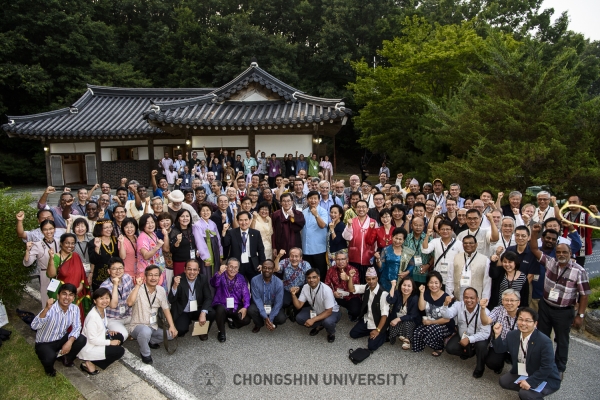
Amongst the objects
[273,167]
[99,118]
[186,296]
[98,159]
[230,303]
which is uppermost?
[99,118]

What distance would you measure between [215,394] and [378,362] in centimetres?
201

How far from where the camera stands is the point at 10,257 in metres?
5.79

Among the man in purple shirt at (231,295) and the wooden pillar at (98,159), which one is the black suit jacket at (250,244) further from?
the wooden pillar at (98,159)

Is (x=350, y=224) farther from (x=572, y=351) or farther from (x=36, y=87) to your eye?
(x=36, y=87)

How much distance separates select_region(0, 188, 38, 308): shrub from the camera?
574 centimetres

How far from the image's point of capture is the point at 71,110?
18.1m

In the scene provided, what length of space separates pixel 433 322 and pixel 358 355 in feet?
3.58

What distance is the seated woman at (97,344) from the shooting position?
4.73 metres

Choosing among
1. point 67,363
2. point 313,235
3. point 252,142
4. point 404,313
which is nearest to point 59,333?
point 67,363

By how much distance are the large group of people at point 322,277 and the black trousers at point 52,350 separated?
1 centimetres

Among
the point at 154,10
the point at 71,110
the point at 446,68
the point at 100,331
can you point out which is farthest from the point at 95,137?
the point at 154,10

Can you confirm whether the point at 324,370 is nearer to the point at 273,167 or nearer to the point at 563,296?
the point at 563,296

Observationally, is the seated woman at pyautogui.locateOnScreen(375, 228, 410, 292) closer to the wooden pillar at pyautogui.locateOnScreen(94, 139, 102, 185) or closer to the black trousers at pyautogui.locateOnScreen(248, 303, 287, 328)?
the black trousers at pyautogui.locateOnScreen(248, 303, 287, 328)

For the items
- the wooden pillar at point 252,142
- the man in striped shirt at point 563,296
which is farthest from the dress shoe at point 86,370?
the wooden pillar at point 252,142
